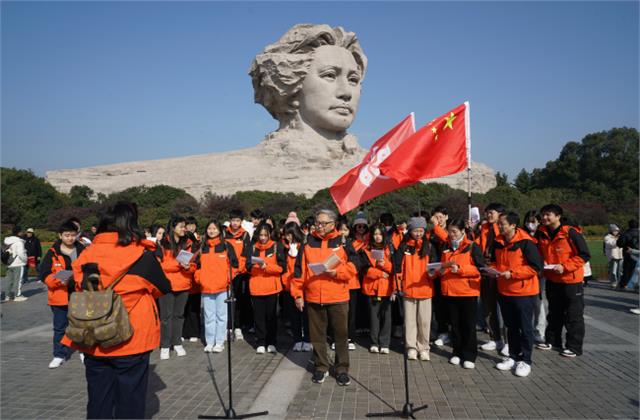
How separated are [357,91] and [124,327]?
118 feet

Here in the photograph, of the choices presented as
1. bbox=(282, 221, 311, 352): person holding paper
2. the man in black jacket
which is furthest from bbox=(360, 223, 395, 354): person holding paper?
the man in black jacket

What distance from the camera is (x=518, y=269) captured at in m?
5.18

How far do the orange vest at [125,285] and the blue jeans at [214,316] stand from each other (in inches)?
122

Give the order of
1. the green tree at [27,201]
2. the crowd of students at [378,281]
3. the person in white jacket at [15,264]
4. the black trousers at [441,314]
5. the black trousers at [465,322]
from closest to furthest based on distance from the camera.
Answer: the crowd of students at [378,281]
the black trousers at [465,322]
the black trousers at [441,314]
the person in white jacket at [15,264]
the green tree at [27,201]

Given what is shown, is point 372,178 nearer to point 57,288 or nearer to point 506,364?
point 506,364

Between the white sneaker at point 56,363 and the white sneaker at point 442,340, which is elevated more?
the white sneaker at point 442,340

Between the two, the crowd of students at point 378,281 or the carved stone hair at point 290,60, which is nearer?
the crowd of students at point 378,281

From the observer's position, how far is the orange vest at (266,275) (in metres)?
6.32

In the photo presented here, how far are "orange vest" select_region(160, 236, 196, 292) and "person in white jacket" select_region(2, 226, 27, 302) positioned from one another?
6516 millimetres

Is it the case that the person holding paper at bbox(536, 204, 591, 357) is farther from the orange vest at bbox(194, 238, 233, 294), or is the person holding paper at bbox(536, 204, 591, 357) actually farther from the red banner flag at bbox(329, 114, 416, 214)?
the orange vest at bbox(194, 238, 233, 294)

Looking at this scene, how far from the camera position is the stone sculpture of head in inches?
1379

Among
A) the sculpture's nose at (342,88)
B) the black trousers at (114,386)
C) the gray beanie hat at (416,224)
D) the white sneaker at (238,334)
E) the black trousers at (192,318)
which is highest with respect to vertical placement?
the sculpture's nose at (342,88)

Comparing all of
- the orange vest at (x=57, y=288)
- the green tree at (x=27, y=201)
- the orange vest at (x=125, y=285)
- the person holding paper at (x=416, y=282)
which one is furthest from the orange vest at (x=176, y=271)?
the green tree at (x=27, y=201)

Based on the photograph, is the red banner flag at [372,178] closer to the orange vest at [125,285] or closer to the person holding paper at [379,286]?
the person holding paper at [379,286]
